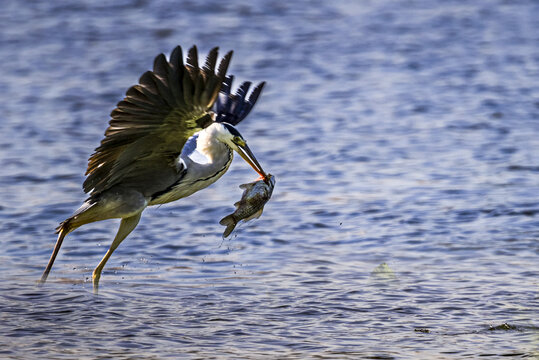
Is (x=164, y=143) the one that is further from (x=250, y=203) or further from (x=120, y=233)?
(x=120, y=233)

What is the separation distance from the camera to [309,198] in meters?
8.96

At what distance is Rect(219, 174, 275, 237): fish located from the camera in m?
6.31

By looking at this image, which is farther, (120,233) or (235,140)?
(120,233)

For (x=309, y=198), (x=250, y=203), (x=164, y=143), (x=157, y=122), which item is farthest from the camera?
(x=309, y=198)

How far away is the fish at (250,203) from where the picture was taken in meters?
6.31

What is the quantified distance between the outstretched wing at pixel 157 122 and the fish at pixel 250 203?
466mm

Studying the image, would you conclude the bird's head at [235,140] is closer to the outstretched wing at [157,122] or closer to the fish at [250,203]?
the fish at [250,203]

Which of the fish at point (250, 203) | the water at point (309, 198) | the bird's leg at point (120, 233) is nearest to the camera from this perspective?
the water at point (309, 198)

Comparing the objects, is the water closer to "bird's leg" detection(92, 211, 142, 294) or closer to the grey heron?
"bird's leg" detection(92, 211, 142, 294)

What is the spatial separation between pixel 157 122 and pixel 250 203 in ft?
2.72

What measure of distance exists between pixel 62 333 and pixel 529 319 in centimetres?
270

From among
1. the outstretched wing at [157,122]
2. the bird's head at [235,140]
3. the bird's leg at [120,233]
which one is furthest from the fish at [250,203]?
the bird's leg at [120,233]

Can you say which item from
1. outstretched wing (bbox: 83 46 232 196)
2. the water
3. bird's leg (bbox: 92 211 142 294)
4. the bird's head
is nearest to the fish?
the bird's head

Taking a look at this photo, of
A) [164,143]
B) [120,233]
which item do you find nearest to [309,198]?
[120,233]
